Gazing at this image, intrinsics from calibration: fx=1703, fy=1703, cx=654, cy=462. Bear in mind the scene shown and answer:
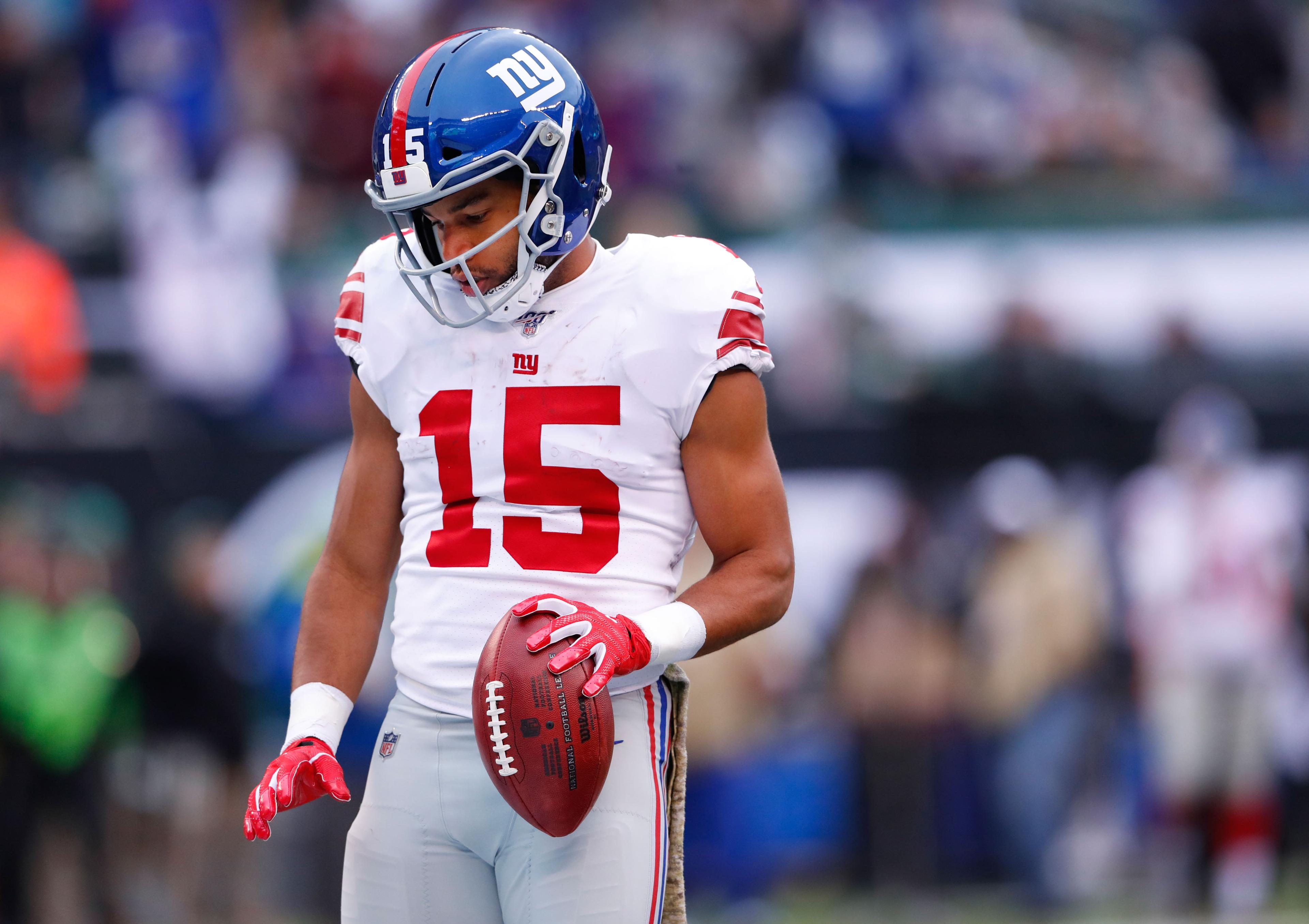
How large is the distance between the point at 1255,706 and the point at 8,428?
5415 mm

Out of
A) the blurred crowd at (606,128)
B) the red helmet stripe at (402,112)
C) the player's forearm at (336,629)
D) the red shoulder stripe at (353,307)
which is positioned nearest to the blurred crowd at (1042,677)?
the blurred crowd at (606,128)

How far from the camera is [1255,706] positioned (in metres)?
7.49

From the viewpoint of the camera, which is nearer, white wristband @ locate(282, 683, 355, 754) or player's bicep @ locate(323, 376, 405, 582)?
white wristband @ locate(282, 683, 355, 754)

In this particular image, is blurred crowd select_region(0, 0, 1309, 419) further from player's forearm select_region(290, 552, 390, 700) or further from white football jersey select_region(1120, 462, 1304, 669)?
player's forearm select_region(290, 552, 390, 700)

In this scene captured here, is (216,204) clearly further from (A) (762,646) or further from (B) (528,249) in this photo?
(B) (528,249)

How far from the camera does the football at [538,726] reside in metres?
2.37

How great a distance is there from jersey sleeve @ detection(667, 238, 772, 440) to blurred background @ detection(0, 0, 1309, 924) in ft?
14.1

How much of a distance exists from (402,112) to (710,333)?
575mm

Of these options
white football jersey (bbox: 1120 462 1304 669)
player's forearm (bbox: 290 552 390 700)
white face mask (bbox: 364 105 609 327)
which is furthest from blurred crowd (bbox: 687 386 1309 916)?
white face mask (bbox: 364 105 609 327)

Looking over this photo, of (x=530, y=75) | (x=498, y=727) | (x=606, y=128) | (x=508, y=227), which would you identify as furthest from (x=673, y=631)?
(x=606, y=128)

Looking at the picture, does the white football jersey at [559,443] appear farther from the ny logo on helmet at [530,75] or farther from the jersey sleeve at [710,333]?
the ny logo on helmet at [530,75]

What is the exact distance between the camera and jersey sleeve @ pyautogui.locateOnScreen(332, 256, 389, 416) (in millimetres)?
2746

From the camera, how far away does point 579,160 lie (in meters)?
2.71

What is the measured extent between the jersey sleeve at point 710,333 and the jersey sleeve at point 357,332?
0.50m
